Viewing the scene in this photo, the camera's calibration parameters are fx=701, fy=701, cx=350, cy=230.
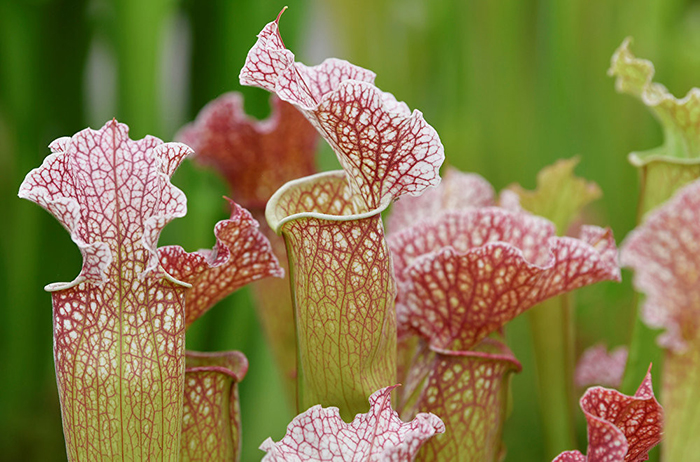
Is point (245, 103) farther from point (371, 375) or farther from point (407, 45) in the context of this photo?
point (371, 375)

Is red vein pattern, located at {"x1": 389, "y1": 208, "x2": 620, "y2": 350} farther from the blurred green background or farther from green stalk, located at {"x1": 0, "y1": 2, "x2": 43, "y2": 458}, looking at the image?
green stalk, located at {"x1": 0, "y1": 2, "x2": 43, "y2": 458}

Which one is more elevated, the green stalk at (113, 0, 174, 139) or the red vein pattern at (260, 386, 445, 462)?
the green stalk at (113, 0, 174, 139)

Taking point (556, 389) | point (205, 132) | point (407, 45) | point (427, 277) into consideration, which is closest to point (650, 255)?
point (427, 277)

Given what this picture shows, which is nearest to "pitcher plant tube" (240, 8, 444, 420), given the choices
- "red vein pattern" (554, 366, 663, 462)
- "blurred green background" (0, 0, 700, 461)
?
"red vein pattern" (554, 366, 663, 462)

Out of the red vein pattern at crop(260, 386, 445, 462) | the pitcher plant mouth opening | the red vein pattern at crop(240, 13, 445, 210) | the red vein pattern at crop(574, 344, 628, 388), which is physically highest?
the red vein pattern at crop(240, 13, 445, 210)

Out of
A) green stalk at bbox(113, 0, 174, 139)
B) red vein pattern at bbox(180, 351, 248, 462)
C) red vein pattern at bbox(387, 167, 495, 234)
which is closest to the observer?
red vein pattern at bbox(180, 351, 248, 462)
